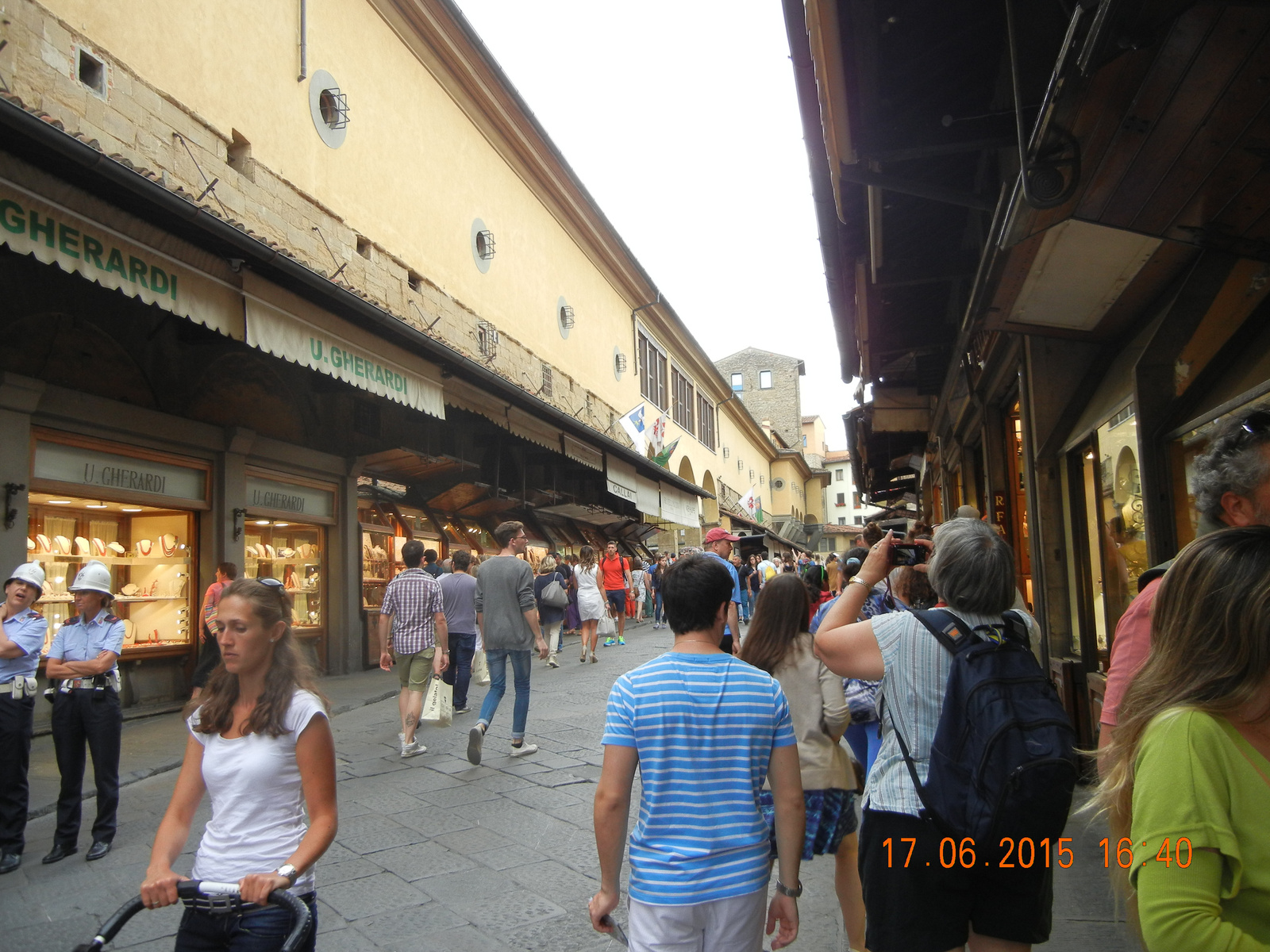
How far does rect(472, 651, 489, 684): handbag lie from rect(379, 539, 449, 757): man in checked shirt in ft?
9.88

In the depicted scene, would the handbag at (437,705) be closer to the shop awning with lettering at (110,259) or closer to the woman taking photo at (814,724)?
the shop awning with lettering at (110,259)

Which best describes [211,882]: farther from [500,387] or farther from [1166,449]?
[500,387]

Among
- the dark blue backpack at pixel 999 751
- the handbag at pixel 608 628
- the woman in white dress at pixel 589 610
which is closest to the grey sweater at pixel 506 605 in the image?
the dark blue backpack at pixel 999 751

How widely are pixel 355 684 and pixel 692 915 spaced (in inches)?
383

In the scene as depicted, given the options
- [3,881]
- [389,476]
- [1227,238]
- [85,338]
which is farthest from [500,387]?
[1227,238]

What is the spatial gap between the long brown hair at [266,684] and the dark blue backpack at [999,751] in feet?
5.44

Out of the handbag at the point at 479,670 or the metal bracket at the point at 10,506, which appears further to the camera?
the handbag at the point at 479,670

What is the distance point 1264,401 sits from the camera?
3379mm

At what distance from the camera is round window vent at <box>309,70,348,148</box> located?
37.7 feet

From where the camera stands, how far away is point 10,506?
734 centimetres

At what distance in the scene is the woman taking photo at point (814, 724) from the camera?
3.38 m

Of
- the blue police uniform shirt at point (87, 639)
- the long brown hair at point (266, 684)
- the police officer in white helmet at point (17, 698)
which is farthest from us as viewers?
the blue police uniform shirt at point (87, 639)

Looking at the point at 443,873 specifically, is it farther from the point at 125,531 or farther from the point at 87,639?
the point at 125,531

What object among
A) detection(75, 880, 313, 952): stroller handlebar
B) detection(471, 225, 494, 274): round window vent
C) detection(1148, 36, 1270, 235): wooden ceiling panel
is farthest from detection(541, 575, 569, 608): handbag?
detection(75, 880, 313, 952): stroller handlebar
